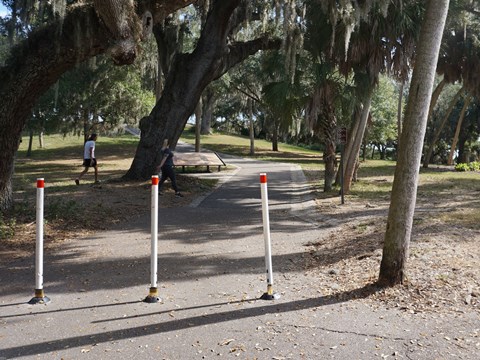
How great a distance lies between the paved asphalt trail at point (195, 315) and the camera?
3.77 metres

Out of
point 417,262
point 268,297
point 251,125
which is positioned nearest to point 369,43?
point 417,262

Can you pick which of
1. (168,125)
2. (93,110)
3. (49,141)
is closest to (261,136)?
(49,141)

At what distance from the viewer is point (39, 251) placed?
15.5 feet

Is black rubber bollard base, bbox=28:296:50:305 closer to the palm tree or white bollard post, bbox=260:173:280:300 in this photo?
white bollard post, bbox=260:173:280:300

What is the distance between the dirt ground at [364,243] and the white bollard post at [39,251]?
2.30 metres

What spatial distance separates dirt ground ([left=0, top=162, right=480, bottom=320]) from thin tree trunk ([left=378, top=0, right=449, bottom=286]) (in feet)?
1.05

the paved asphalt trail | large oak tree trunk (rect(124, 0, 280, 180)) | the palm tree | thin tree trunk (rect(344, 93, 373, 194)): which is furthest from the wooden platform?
the paved asphalt trail

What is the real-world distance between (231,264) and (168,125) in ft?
29.2

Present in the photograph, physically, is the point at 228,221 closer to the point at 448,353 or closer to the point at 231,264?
the point at 231,264

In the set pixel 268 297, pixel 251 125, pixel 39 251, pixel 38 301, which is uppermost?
pixel 251 125

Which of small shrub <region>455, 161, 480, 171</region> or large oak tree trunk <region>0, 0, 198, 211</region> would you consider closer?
large oak tree trunk <region>0, 0, 198, 211</region>

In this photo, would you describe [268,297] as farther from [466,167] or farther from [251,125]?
[251,125]

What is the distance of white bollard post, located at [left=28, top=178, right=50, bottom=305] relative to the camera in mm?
4656

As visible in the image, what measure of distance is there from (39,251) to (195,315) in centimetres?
170
